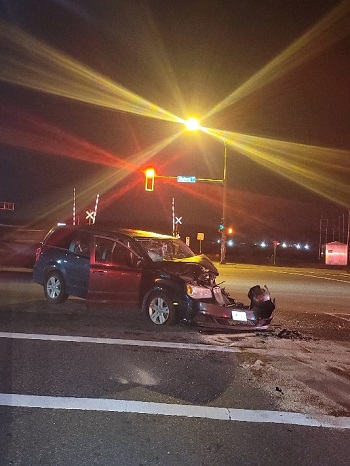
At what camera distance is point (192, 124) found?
2344 cm

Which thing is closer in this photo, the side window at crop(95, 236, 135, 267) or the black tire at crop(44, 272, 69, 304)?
the side window at crop(95, 236, 135, 267)

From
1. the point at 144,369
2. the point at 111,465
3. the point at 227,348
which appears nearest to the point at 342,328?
the point at 227,348

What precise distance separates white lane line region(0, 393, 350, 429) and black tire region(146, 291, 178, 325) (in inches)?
157

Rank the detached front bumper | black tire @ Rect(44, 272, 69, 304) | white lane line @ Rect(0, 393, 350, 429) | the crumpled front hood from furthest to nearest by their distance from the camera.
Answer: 1. black tire @ Rect(44, 272, 69, 304)
2. the crumpled front hood
3. the detached front bumper
4. white lane line @ Rect(0, 393, 350, 429)

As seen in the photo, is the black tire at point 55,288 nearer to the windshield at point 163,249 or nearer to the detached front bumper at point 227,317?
the windshield at point 163,249

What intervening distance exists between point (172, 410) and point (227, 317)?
4.03 meters

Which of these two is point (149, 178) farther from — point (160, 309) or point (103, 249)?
point (160, 309)

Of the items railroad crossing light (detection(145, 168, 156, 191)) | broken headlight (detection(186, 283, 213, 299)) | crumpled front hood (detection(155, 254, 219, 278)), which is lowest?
broken headlight (detection(186, 283, 213, 299))

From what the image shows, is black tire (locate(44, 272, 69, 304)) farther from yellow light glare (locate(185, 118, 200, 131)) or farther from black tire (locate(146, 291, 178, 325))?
yellow light glare (locate(185, 118, 200, 131))

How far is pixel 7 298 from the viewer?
40.1 feet

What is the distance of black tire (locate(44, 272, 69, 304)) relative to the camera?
11.3m

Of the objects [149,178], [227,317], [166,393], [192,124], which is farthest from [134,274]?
[149,178]

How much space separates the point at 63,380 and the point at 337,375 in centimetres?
348

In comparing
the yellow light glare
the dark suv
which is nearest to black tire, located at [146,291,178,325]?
the dark suv
